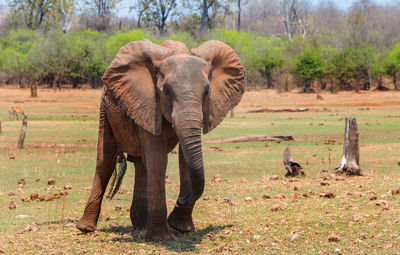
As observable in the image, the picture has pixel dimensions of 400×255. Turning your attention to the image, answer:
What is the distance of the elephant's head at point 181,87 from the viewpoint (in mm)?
6816

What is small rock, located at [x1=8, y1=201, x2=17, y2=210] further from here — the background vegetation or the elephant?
the background vegetation

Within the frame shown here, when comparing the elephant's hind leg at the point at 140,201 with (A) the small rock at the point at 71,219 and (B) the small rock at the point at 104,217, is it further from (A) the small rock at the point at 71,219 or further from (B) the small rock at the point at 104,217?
(A) the small rock at the point at 71,219

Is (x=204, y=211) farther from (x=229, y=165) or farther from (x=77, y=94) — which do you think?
(x=77, y=94)

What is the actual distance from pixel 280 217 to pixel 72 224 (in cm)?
302

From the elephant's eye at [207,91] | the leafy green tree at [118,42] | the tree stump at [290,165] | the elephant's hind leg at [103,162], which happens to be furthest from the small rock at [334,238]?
the leafy green tree at [118,42]

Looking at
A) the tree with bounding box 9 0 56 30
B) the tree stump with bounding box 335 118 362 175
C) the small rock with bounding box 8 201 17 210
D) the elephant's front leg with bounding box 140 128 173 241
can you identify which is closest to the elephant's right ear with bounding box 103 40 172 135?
the elephant's front leg with bounding box 140 128 173 241

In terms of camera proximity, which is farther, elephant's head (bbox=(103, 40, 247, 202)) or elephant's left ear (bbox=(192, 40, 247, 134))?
elephant's left ear (bbox=(192, 40, 247, 134))

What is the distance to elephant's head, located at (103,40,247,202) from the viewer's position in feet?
22.4

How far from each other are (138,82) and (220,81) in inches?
40.7

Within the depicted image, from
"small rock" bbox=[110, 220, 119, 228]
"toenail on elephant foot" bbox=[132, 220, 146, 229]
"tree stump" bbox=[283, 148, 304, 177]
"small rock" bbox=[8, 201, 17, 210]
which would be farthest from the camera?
"tree stump" bbox=[283, 148, 304, 177]

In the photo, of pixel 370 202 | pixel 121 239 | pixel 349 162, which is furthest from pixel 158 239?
pixel 349 162

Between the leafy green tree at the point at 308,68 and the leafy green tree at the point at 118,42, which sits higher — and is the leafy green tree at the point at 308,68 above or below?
below

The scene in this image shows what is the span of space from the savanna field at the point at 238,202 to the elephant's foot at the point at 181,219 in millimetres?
135

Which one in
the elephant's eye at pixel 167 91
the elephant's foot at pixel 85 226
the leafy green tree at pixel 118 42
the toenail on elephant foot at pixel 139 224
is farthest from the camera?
the leafy green tree at pixel 118 42
